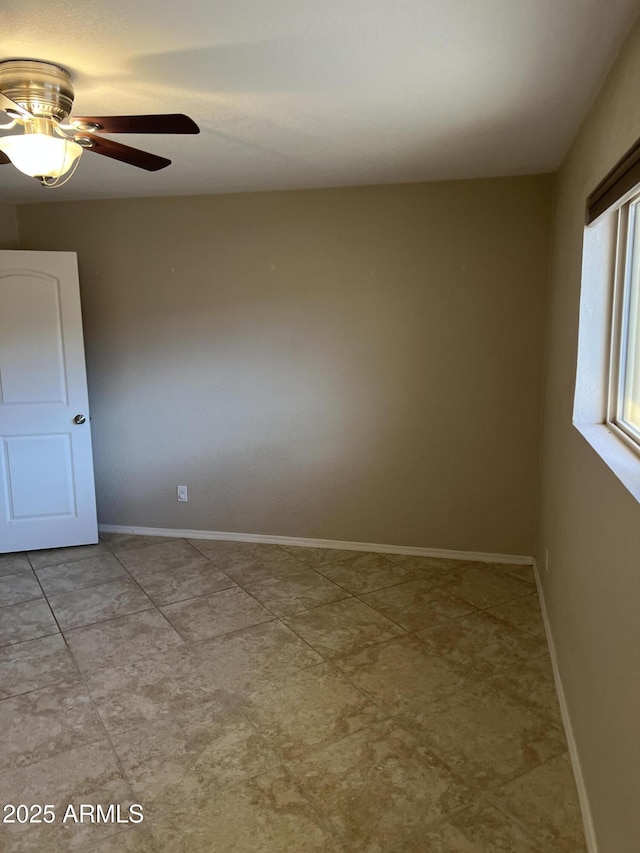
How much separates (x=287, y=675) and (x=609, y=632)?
Result: 1.50 meters

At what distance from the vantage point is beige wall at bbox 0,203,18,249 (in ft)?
14.2

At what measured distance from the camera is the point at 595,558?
76.4 inches

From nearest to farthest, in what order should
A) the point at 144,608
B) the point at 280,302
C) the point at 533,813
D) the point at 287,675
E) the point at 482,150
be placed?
1. the point at 533,813
2. the point at 287,675
3. the point at 482,150
4. the point at 144,608
5. the point at 280,302

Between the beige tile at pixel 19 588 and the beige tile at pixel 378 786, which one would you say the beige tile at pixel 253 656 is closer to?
the beige tile at pixel 378 786

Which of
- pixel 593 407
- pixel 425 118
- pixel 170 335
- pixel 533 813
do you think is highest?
pixel 425 118

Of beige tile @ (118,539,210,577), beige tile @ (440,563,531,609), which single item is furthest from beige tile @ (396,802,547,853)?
beige tile @ (118,539,210,577)

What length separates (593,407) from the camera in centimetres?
246

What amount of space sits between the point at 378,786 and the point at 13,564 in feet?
9.73

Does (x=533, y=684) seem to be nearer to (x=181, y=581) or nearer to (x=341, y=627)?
(x=341, y=627)

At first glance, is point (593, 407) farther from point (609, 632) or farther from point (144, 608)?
point (144, 608)

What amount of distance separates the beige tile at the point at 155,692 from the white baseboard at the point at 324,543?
1.46m

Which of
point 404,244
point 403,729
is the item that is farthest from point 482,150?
point 403,729

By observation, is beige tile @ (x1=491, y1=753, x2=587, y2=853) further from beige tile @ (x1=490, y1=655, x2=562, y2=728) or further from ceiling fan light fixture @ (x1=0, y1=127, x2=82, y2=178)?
ceiling fan light fixture @ (x1=0, y1=127, x2=82, y2=178)

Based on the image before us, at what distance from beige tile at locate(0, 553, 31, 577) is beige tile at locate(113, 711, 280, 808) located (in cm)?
200
